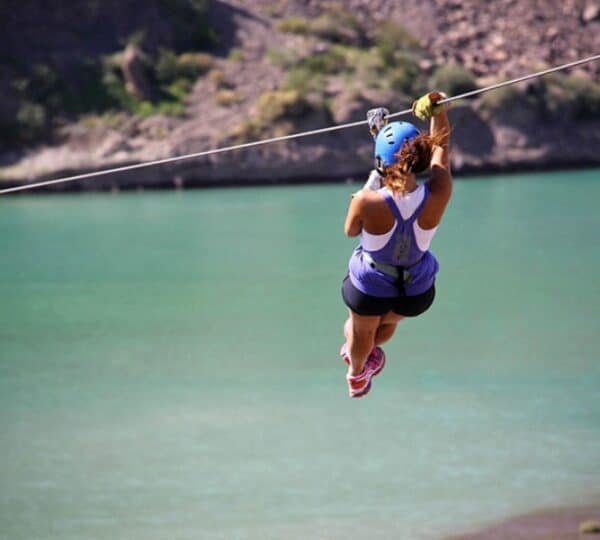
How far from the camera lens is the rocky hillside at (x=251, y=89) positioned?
97.6 feet

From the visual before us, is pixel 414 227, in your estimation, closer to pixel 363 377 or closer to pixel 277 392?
pixel 363 377

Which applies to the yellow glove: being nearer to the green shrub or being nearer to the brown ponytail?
the brown ponytail

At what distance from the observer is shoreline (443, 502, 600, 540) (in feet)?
25.9

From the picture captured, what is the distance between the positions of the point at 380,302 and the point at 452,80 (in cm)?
2783

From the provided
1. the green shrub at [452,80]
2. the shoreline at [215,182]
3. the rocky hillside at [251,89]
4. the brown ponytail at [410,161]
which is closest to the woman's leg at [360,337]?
the brown ponytail at [410,161]

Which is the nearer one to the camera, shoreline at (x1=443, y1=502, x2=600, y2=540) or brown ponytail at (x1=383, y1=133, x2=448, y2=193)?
brown ponytail at (x1=383, y1=133, x2=448, y2=193)

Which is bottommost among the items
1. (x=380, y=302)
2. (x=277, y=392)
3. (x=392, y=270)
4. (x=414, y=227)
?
(x=277, y=392)

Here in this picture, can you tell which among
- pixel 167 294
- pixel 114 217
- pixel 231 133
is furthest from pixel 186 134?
pixel 167 294

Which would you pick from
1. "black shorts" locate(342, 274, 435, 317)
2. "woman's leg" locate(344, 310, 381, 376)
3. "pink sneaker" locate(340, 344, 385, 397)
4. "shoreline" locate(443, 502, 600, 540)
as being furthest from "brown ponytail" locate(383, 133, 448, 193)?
"shoreline" locate(443, 502, 600, 540)

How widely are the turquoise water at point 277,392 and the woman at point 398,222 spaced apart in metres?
2.64

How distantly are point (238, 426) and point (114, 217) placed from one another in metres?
13.7

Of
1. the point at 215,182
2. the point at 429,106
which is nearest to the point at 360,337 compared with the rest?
the point at 429,106

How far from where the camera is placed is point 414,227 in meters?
5.66

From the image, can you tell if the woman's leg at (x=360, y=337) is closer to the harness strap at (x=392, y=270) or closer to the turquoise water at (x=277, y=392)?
the harness strap at (x=392, y=270)
